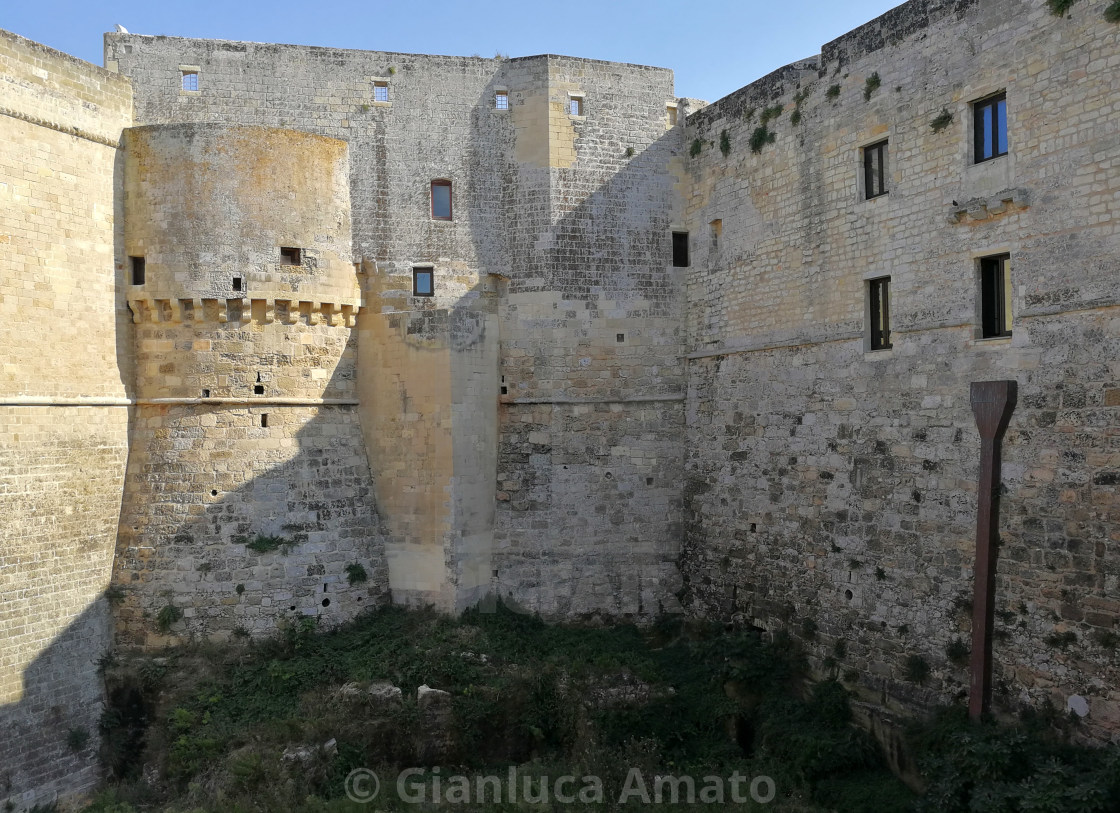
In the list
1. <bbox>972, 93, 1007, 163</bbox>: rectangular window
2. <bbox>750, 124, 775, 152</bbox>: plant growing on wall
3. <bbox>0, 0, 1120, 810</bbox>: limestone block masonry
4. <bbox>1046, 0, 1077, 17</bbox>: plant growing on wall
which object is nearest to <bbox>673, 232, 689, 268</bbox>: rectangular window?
<bbox>0, 0, 1120, 810</bbox>: limestone block masonry

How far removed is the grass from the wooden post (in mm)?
1494

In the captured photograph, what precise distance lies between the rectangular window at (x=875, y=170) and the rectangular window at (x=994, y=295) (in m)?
1.79

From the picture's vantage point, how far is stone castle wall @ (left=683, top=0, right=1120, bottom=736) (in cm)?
875

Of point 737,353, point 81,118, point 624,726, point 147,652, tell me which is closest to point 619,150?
point 737,353

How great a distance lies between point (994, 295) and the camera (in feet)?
32.3

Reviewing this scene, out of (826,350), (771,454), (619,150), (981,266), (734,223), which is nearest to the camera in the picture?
(981,266)

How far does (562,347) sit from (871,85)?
571cm

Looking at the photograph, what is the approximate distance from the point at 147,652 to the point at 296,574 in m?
2.16

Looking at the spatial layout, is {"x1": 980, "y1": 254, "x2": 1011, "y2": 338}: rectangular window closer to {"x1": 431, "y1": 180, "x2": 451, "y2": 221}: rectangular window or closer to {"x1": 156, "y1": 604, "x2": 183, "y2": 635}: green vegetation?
{"x1": 431, "y1": 180, "x2": 451, "y2": 221}: rectangular window

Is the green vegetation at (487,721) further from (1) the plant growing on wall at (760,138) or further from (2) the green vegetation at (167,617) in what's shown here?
(1) the plant growing on wall at (760,138)

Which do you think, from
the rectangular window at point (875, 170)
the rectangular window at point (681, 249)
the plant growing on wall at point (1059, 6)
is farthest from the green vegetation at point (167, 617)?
the plant growing on wall at point (1059, 6)

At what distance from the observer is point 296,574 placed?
492 inches

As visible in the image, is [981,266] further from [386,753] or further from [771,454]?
[386,753]

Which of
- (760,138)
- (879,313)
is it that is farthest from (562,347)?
(879,313)
